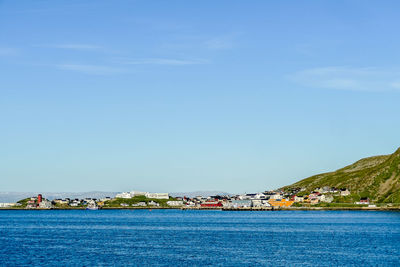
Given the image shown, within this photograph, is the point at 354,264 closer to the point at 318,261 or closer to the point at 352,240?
the point at 318,261

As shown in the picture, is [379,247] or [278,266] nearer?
[278,266]

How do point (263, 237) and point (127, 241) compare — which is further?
point (263, 237)

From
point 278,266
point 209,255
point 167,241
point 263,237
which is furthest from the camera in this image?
point 263,237

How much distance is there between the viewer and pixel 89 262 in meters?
71.2

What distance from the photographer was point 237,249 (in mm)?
85625

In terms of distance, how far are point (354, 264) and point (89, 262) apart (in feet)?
105

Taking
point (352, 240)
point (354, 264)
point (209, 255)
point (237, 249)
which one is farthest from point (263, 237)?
point (354, 264)

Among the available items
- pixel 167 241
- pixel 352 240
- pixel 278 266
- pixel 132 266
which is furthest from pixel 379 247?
pixel 132 266

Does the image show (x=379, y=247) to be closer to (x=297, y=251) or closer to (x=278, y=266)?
→ (x=297, y=251)

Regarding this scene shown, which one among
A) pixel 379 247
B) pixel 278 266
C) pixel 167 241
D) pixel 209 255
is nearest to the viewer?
pixel 278 266

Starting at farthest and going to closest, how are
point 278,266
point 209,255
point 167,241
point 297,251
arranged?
point 167,241 → point 297,251 → point 209,255 → point 278,266

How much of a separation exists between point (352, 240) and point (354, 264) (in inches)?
1292

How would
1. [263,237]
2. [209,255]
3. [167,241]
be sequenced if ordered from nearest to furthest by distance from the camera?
[209,255] < [167,241] < [263,237]

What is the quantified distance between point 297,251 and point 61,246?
36655 millimetres
